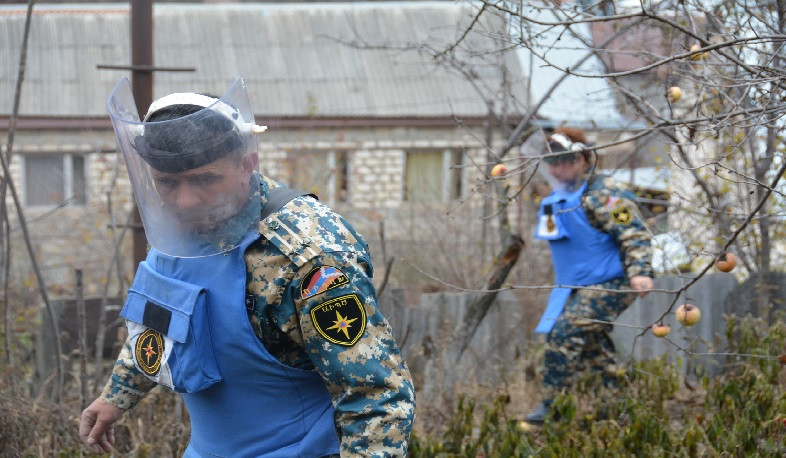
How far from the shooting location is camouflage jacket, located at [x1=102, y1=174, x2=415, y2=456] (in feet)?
7.57

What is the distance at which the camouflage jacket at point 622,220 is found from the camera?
18.3ft

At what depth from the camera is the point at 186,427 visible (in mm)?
4297

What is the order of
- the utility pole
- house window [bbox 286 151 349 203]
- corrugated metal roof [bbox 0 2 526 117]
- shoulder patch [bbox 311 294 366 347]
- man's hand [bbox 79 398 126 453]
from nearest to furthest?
shoulder patch [bbox 311 294 366 347]
man's hand [bbox 79 398 126 453]
the utility pole
house window [bbox 286 151 349 203]
corrugated metal roof [bbox 0 2 526 117]

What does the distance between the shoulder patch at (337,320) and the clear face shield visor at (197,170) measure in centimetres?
30

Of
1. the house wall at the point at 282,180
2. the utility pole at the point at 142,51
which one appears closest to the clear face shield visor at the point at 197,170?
the utility pole at the point at 142,51

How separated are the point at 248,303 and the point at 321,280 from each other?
0.22 m

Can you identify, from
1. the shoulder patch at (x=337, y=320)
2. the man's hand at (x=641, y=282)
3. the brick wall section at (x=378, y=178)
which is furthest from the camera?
the brick wall section at (x=378, y=178)

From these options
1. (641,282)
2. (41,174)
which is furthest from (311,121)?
(641,282)

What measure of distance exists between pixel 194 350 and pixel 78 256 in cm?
1088

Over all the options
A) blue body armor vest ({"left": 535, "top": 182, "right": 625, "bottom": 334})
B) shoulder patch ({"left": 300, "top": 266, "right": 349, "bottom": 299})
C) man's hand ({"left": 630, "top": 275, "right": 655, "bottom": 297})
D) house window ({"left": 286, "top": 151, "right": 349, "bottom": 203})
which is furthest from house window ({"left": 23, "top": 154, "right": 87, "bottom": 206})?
shoulder patch ({"left": 300, "top": 266, "right": 349, "bottom": 299})

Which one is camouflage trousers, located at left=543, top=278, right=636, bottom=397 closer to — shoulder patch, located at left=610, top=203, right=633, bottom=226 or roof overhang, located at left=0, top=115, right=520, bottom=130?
shoulder patch, located at left=610, top=203, right=633, bottom=226

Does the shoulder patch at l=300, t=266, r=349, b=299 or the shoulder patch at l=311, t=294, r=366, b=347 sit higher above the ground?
the shoulder patch at l=300, t=266, r=349, b=299

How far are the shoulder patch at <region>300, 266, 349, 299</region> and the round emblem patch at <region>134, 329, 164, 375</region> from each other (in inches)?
18.3

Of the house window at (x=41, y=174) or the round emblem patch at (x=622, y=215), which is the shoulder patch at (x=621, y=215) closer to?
the round emblem patch at (x=622, y=215)
